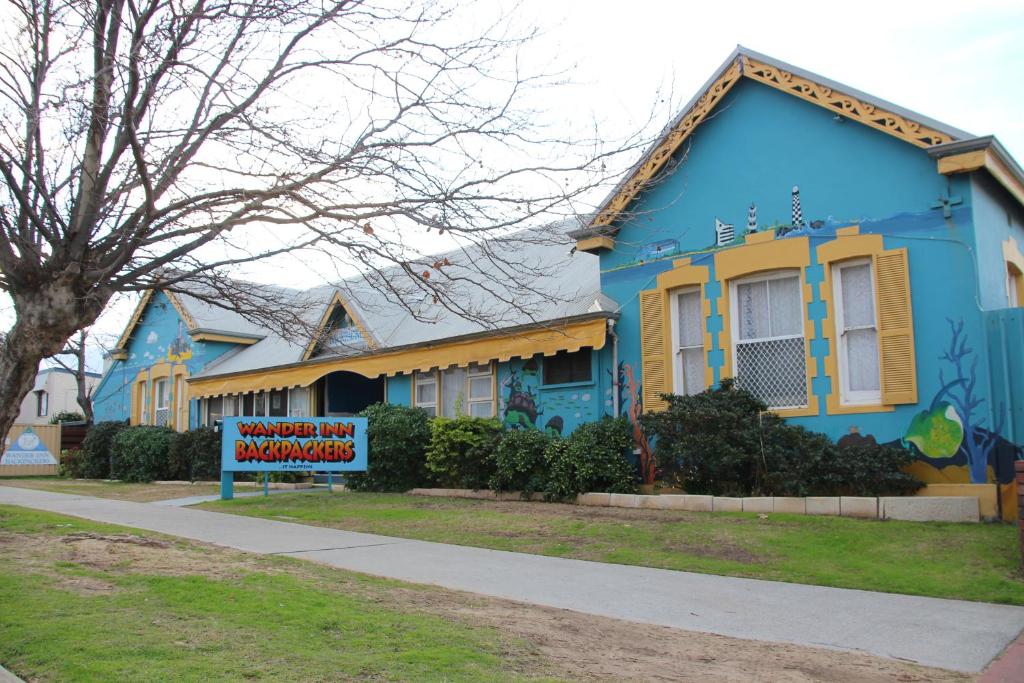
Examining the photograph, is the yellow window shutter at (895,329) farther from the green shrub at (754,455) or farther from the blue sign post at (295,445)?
the blue sign post at (295,445)

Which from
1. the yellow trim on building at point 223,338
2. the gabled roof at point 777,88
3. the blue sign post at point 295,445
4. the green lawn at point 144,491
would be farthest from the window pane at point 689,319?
the yellow trim on building at point 223,338

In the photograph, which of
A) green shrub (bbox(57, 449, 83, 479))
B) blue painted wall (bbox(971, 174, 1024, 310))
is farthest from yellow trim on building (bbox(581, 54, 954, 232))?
green shrub (bbox(57, 449, 83, 479))

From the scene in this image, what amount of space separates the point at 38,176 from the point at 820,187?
33.5ft

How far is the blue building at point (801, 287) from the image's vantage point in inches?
454

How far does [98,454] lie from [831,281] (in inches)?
914

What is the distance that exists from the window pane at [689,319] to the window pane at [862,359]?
2484 mm

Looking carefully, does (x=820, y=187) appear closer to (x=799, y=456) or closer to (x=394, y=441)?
(x=799, y=456)

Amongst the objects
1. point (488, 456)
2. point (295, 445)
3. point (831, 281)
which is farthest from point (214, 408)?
point (831, 281)

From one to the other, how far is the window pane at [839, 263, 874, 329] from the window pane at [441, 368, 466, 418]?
818 cm

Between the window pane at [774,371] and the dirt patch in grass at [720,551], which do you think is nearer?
the dirt patch in grass at [720,551]

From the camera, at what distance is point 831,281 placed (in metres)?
12.7

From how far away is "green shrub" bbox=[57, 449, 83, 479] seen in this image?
2780 cm

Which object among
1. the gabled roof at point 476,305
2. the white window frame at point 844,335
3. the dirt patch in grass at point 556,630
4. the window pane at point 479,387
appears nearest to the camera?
the dirt patch in grass at point 556,630

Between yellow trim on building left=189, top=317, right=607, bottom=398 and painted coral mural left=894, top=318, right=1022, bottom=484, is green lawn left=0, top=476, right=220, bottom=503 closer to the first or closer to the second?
yellow trim on building left=189, top=317, right=607, bottom=398
